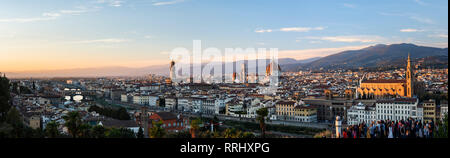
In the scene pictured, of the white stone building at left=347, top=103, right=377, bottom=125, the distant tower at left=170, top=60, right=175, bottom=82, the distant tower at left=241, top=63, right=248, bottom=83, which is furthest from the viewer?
the distant tower at left=170, top=60, right=175, bottom=82

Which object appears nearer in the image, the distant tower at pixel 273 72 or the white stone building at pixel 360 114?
the white stone building at pixel 360 114

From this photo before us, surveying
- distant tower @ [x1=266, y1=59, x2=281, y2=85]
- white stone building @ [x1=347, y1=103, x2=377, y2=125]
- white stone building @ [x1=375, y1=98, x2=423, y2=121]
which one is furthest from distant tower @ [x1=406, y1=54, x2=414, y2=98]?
distant tower @ [x1=266, y1=59, x2=281, y2=85]

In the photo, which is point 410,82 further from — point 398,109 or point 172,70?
point 172,70

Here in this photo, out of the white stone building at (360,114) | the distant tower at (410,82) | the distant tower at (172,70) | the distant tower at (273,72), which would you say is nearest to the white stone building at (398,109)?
the white stone building at (360,114)

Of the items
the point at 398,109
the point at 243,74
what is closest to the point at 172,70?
the point at 243,74

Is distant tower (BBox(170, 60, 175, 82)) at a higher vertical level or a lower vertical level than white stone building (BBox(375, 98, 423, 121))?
higher

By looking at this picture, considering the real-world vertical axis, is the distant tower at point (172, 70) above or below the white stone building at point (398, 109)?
above

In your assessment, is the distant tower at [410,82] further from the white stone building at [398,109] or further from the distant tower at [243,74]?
the distant tower at [243,74]

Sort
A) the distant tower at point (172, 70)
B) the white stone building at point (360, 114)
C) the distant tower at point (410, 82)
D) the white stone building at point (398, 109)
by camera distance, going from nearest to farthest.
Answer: the white stone building at point (398, 109) < the white stone building at point (360, 114) < the distant tower at point (410, 82) < the distant tower at point (172, 70)

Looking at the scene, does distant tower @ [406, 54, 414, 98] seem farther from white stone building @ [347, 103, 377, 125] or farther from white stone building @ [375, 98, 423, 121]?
white stone building @ [375, 98, 423, 121]

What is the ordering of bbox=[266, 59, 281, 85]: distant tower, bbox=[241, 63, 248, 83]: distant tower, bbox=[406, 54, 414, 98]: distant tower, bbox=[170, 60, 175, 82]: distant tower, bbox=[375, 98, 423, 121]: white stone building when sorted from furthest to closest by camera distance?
1. bbox=[170, 60, 175, 82]: distant tower
2. bbox=[241, 63, 248, 83]: distant tower
3. bbox=[266, 59, 281, 85]: distant tower
4. bbox=[406, 54, 414, 98]: distant tower
5. bbox=[375, 98, 423, 121]: white stone building
